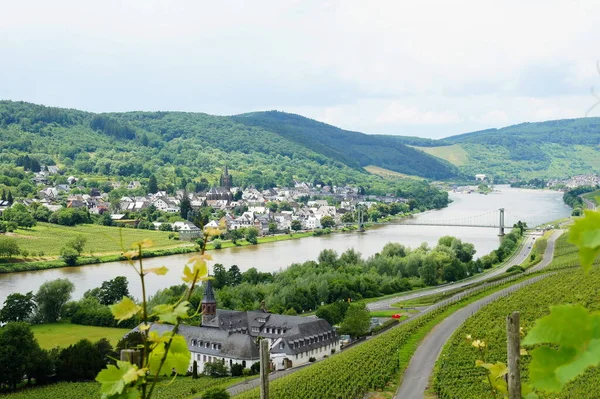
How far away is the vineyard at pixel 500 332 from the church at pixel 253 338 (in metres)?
5.34

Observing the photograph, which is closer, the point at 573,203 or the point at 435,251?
the point at 435,251

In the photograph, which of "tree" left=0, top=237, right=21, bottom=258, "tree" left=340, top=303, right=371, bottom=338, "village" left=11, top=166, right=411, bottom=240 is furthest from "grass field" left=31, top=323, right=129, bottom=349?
"village" left=11, top=166, right=411, bottom=240

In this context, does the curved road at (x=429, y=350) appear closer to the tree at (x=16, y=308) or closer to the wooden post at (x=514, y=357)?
the wooden post at (x=514, y=357)

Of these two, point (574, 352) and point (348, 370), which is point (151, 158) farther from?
point (574, 352)

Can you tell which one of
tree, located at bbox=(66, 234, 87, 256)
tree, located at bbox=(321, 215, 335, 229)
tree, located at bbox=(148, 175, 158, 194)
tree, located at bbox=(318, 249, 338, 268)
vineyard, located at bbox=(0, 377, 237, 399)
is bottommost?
vineyard, located at bbox=(0, 377, 237, 399)

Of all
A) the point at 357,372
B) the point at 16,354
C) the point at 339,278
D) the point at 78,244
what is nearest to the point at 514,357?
the point at 357,372

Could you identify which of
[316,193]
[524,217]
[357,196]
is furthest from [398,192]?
[524,217]

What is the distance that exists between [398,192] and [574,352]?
330ft

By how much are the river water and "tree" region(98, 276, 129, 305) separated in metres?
1.94

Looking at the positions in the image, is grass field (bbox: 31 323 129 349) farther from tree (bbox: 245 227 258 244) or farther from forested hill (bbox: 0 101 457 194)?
forested hill (bbox: 0 101 457 194)

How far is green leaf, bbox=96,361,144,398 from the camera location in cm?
154

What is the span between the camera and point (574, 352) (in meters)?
A: 1.00

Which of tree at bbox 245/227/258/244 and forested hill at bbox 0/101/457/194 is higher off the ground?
forested hill at bbox 0/101/457/194

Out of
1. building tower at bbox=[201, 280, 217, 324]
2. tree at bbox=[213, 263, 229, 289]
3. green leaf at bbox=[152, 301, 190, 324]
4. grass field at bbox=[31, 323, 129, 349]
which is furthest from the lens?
tree at bbox=[213, 263, 229, 289]
